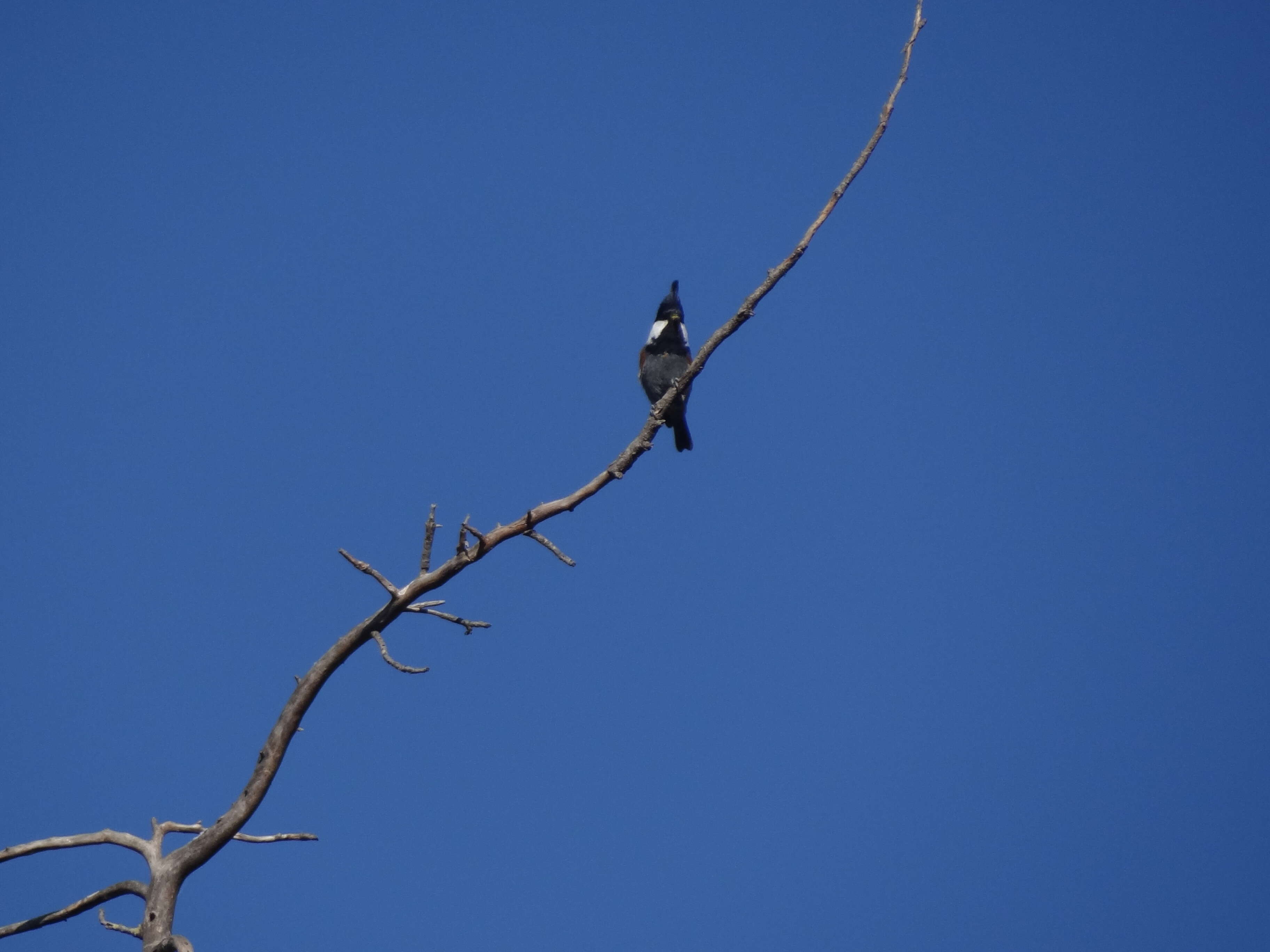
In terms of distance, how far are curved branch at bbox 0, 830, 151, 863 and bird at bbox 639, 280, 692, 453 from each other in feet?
19.3

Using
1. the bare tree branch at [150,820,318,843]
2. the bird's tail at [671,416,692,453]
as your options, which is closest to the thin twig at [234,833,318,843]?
the bare tree branch at [150,820,318,843]

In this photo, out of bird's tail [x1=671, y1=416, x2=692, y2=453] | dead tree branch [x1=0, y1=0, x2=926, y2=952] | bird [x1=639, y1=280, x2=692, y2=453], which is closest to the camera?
dead tree branch [x1=0, y1=0, x2=926, y2=952]

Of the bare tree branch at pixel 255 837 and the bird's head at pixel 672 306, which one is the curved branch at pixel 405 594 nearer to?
the bare tree branch at pixel 255 837

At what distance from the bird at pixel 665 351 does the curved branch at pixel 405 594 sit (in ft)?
14.4

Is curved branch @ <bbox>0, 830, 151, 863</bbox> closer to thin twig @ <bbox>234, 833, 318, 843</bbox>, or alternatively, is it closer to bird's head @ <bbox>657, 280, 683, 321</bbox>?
thin twig @ <bbox>234, 833, 318, 843</bbox>

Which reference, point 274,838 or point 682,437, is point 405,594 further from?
point 682,437

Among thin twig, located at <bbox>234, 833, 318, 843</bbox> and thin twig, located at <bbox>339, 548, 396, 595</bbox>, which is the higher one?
thin twig, located at <bbox>339, 548, 396, 595</bbox>

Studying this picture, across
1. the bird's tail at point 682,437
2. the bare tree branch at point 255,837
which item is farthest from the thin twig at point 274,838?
the bird's tail at point 682,437

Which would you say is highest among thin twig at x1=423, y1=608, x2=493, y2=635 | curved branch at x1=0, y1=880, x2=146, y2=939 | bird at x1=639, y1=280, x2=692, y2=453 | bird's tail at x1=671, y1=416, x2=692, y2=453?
bird at x1=639, y1=280, x2=692, y2=453

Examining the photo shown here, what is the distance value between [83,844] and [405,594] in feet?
6.35

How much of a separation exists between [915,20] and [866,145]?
605 mm

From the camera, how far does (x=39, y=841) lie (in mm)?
4781

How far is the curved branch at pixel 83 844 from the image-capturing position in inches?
185

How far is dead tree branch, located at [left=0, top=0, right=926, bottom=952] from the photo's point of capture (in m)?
4.70
